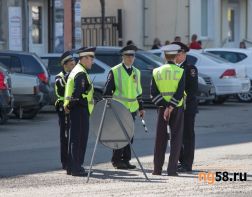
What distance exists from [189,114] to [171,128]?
0.56 metres

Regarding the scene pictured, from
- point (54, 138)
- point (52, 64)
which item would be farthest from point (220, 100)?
point (54, 138)

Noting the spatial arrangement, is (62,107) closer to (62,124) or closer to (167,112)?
(62,124)

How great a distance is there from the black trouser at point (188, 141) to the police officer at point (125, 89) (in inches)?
33.4

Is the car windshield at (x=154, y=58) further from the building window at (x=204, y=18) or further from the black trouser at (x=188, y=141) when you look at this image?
the building window at (x=204, y=18)

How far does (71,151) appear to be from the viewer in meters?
A: 13.1

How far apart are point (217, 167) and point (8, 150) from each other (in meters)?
4.39

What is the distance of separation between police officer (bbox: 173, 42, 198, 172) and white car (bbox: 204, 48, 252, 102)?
1507 cm

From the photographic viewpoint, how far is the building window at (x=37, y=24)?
33188mm

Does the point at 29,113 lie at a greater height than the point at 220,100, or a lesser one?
greater

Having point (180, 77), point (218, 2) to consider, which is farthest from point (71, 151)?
point (218, 2)

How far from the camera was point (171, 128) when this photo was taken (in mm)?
13016

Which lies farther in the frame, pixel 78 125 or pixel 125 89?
pixel 125 89

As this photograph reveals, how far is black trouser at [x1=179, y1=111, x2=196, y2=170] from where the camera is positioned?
1348cm

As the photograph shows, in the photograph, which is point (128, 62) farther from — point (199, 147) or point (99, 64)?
point (99, 64)
